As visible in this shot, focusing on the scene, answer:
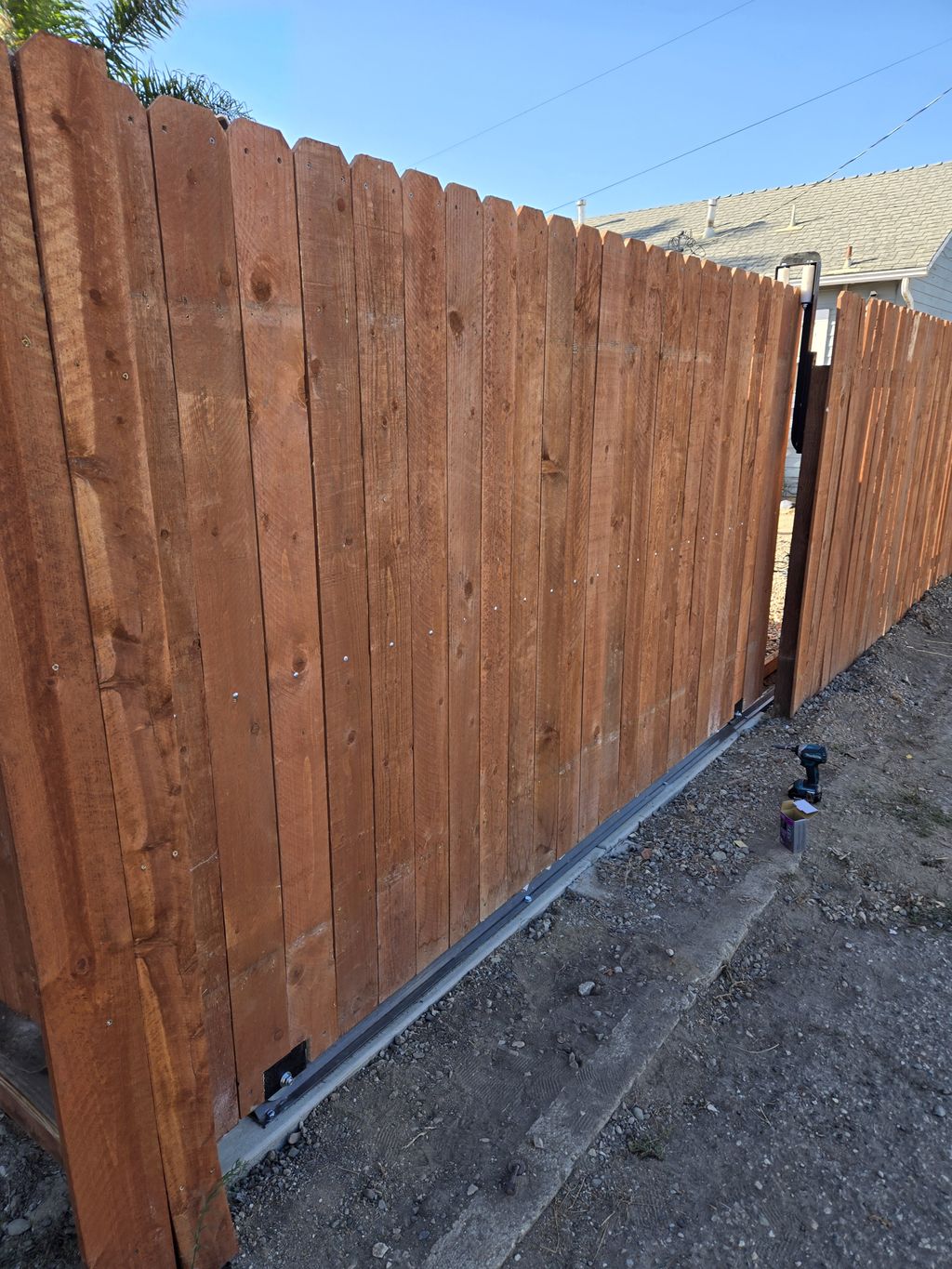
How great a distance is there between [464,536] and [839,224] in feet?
48.4

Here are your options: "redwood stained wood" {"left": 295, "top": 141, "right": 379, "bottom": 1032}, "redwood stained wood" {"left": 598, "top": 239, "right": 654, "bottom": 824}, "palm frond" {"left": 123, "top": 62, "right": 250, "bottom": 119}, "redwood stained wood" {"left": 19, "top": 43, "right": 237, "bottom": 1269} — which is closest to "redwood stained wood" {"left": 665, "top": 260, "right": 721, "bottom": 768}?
"redwood stained wood" {"left": 598, "top": 239, "right": 654, "bottom": 824}

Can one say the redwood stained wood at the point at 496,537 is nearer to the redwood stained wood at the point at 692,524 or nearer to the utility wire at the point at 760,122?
the redwood stained wood at the point at 692,524

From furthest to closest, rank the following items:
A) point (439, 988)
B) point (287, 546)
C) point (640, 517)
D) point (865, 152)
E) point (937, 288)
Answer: point (865, 152)
point (937, 288)
point (640, 517)
point (439, 988)
point (287, 546)

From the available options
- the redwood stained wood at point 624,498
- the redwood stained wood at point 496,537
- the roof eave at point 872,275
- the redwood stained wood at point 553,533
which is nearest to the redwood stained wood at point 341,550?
the redwood stained wood at point 496,537

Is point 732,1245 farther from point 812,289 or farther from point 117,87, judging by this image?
point 812,289

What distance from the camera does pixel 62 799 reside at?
4.16 ft

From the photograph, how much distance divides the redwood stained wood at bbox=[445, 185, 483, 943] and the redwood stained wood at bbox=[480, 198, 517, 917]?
0.10 ft

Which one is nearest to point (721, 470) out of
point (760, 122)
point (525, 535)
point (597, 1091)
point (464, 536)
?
point (525, 535)

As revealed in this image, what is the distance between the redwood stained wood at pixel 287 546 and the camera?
1.52 m

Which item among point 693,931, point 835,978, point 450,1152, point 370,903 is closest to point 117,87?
point 370,903

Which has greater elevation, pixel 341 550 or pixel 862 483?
pixel 341 550

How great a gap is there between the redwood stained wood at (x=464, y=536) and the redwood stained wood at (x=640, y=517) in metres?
0.81

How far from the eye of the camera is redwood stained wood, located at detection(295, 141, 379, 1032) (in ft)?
5.37

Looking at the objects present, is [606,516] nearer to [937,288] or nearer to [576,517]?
[576,517]
